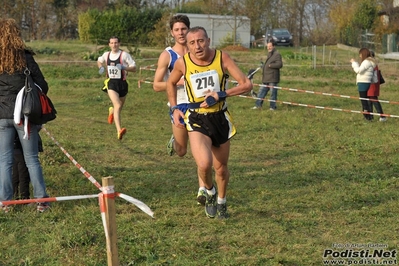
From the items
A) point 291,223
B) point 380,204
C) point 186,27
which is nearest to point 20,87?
point 186,27

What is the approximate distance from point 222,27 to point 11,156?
130 ft

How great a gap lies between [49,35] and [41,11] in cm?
230

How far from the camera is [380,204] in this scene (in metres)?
7.15

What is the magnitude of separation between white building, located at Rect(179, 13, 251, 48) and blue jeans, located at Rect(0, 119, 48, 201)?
1454 inches

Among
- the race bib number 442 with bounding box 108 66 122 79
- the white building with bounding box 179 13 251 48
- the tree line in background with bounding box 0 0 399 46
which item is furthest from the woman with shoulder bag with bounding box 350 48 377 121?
the white building with bounding box 179 13 251 48

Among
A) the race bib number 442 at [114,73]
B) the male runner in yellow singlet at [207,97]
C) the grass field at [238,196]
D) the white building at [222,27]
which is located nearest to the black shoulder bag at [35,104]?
the grass field at [238,196]

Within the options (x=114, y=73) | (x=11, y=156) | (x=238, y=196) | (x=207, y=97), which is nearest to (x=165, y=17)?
(x=114, y=73)

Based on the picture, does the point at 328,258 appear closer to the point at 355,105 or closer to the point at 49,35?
the point at 355,105

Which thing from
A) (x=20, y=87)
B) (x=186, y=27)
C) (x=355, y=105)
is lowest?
(x=355, y=105)

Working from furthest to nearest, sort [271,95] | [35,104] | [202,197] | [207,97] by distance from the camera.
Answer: [271,95], [202,197], [35,104], [207,97]

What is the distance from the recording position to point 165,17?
42719 millimetres

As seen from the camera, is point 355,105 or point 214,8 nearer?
point 355,105

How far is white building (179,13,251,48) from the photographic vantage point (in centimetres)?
4359

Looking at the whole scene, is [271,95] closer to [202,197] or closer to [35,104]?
[202,197]
